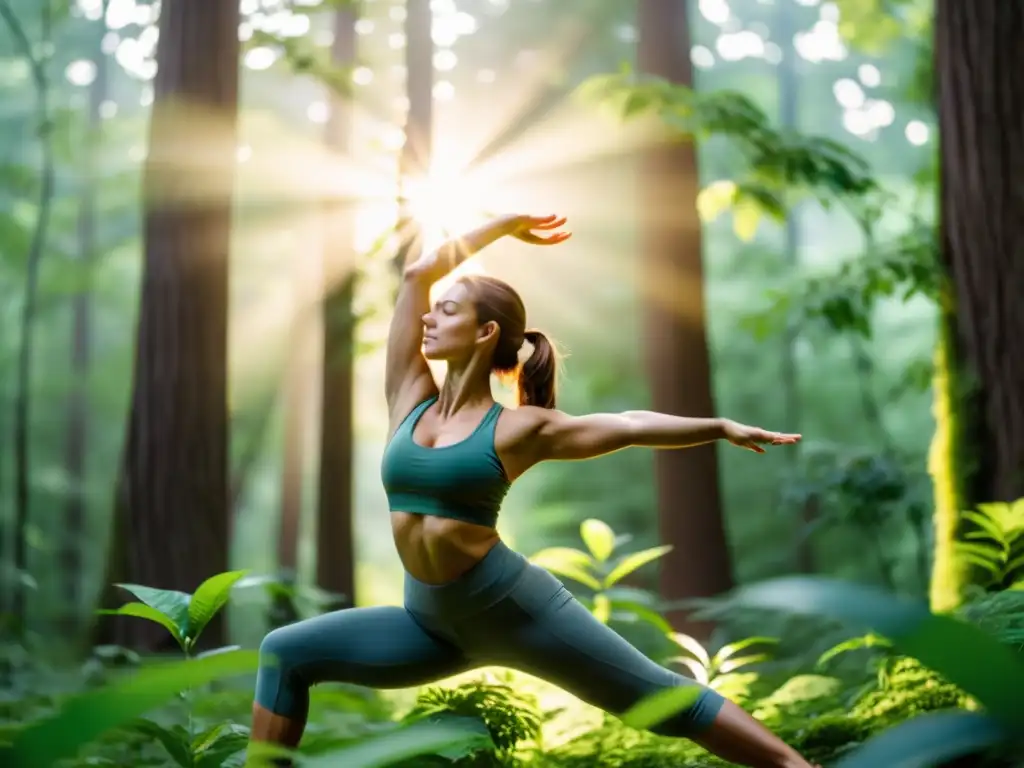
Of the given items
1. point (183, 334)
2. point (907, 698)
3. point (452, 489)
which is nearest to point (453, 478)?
point (452, 489)

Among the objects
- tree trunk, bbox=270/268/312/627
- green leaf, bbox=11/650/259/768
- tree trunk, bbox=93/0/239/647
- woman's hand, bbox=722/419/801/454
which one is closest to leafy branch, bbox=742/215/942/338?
woman's hand, bbox=722/419/801/454

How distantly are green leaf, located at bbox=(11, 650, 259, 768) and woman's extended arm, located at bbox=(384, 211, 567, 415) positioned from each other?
6.04ft

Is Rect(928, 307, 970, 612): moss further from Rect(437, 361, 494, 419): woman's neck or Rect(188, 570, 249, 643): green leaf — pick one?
Rect(188, 570, 249, 643): green leaf

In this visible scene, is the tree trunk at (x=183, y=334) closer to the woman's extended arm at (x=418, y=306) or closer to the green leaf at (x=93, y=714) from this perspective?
the woman's extended arm at (x=418, y=306)

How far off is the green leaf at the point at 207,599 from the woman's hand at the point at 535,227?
128cm

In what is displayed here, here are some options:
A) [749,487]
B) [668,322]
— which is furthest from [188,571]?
[749,487]

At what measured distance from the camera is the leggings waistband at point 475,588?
272cm

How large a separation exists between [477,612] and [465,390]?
2.08 feet

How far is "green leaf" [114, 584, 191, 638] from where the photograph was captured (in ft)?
8.93

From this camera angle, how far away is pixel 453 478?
2734 mm

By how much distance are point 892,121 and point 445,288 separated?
21.6 metres

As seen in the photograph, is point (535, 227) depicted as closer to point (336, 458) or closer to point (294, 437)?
point (336, 458)

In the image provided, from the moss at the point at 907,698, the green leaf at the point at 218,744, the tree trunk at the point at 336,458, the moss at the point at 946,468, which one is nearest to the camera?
the green leaf at the point at 218,744

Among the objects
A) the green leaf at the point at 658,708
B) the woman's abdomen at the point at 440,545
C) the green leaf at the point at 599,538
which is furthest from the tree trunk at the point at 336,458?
the green leaf at the point at 658,708
